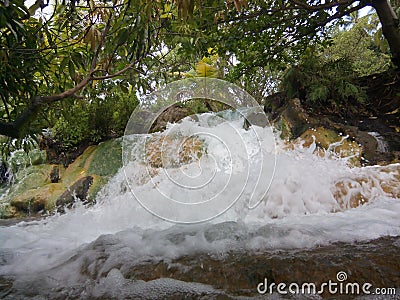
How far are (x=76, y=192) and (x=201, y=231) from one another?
405 centimetres

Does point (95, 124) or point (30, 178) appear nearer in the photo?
point (30, 178)

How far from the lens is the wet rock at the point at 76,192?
5520 millimetres

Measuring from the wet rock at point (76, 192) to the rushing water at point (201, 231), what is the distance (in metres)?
1.79

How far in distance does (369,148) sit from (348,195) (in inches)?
78.7

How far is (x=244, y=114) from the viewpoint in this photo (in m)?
4.36

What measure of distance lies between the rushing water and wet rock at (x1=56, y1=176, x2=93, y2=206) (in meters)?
1.79

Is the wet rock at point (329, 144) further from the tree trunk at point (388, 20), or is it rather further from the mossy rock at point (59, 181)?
the mossy rock at point (59, 181)

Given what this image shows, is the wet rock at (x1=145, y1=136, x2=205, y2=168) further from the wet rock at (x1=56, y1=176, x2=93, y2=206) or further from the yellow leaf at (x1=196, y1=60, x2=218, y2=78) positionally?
the yellow leaf at (x1=196, y1=60, x2=218, y2=78)

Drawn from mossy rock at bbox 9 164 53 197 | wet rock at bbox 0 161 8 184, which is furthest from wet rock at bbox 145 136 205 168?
wet rock at bbox 0 161 8 184

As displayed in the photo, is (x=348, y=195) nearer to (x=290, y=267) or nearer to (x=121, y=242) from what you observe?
(x=290, y=267)

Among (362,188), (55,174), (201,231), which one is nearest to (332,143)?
(362,188)

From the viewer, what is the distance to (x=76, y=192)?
5.67 metres

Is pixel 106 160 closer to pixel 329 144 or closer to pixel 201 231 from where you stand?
pixel 329 144

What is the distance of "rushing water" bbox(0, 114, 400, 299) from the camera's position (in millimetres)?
1608
